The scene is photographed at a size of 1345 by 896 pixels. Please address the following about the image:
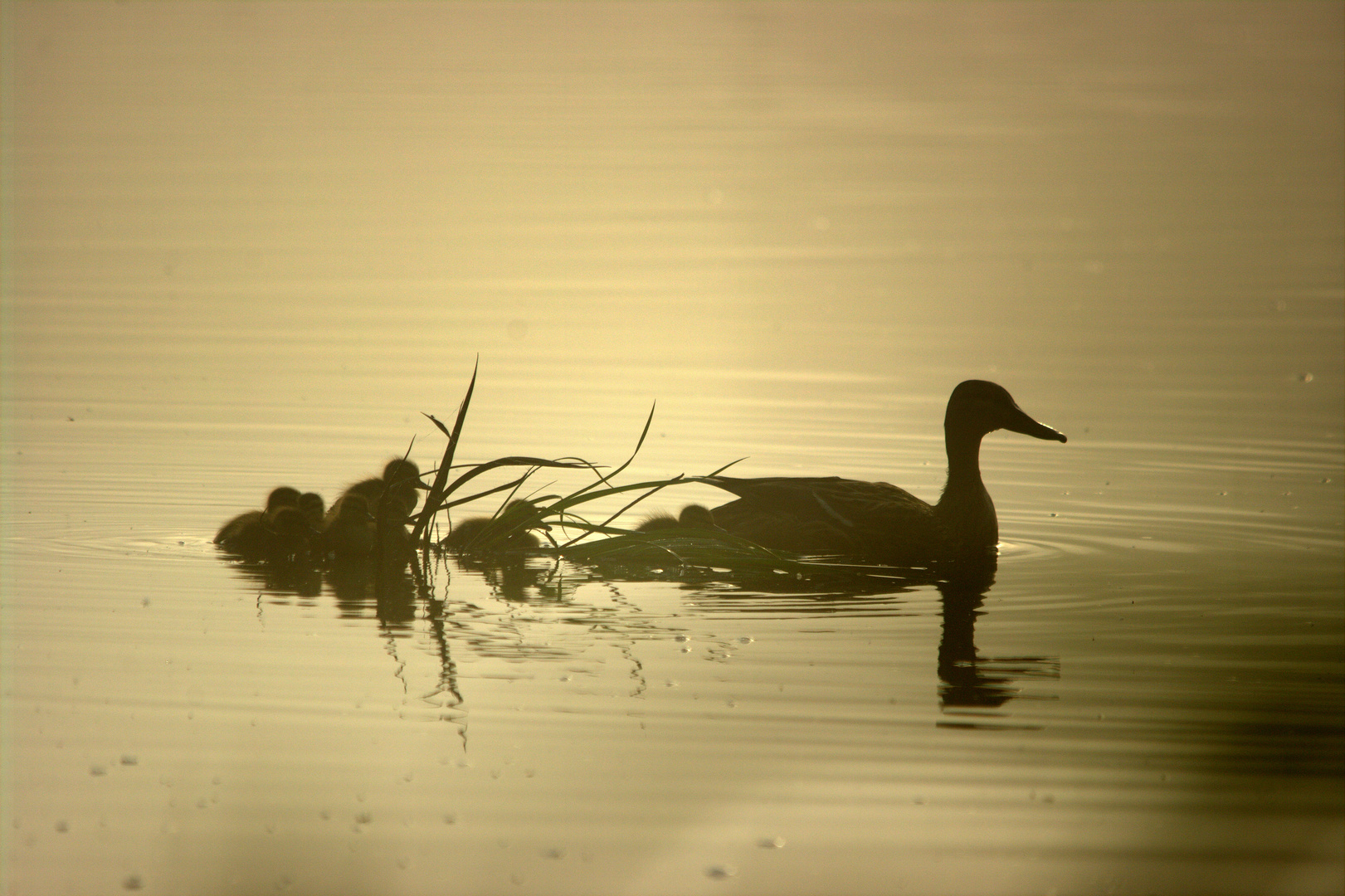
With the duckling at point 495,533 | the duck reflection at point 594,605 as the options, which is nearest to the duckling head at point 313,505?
the duck reflection at point 594,605

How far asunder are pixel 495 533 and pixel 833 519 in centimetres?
141

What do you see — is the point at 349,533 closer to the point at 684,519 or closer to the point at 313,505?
the point at 313,505

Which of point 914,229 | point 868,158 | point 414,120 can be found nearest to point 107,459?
point 914,229

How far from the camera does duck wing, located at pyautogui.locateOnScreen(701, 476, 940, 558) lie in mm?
8023

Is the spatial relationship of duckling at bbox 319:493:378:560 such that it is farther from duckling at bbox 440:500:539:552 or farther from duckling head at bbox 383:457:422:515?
duckling at bbox 440:500:539:552

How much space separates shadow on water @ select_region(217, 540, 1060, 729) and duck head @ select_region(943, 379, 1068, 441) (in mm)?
1105

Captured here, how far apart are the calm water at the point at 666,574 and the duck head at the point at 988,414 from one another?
1.59 feet

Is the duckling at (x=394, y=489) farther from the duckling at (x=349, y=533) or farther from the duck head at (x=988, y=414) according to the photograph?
the duck head at (x=988, y=414)

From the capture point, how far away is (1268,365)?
12961mm

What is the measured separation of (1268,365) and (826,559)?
6.08 m

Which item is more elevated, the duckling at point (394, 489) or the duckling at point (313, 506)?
the duckling at point (394, 489)

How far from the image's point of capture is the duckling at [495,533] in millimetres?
7785

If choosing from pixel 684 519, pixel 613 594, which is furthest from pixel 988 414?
pixel 613 594

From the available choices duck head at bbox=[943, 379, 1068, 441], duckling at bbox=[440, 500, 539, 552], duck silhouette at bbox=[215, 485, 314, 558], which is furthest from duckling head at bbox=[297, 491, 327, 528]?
duck head at bbox=[943, 379, 1068, 441]
